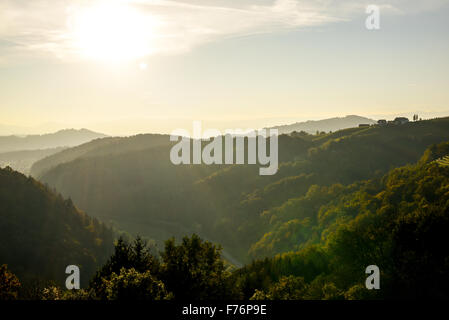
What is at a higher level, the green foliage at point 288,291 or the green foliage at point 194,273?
the green foliage at point 194,273

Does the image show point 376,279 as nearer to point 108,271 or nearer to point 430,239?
point 430,239

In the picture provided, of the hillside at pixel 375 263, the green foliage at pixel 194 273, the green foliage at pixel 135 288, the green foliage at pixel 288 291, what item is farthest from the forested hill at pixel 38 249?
the green foliage at pixel 135 288

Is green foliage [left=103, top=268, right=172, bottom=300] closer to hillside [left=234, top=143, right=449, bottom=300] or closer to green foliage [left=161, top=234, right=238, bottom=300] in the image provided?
green foliage [left=161, top=234, right=238, bottom=300]

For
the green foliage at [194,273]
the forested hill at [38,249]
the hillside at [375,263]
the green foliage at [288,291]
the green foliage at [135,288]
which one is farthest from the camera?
the forested hill at [38,249]

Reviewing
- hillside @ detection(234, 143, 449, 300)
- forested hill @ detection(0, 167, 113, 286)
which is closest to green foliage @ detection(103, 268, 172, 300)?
hillside @ detection(234, 143, 449, 300)

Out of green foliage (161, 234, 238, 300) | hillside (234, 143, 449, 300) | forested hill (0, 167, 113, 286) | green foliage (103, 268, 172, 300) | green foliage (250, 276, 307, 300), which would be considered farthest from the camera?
forested hill (0, 167, 113, 286)

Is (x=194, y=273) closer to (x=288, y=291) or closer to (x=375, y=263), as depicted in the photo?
(x=288, y=291)

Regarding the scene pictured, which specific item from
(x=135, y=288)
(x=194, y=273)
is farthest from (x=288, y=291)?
(x=135, y=288)

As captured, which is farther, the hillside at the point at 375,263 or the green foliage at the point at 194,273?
the hillside at the point at 375,263

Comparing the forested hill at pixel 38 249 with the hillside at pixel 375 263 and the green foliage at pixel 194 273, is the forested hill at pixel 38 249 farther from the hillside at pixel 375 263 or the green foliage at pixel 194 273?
the green foliage at pixel 194 273

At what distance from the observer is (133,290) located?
32250mm

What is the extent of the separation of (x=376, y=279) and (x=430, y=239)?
728 centimetres

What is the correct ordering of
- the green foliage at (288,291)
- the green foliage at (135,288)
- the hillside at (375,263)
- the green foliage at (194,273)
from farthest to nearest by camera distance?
the green foliage at (288,291), the hillside at (375,263), the green foliage at (194,273), the green foliage at (135,288)
